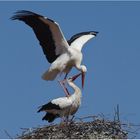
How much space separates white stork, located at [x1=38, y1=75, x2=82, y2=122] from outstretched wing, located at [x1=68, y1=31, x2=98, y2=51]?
2.03 meters

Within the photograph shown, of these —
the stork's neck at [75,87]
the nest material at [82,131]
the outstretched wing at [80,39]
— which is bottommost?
the nest material at [82,131]

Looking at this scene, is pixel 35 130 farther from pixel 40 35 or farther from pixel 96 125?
pixel 40 35

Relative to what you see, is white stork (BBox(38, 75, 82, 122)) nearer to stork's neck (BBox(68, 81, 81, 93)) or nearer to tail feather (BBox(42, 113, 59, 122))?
tail feather (BBox(42, 113, 59, 122))

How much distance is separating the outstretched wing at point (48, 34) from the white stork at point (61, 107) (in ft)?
5.83

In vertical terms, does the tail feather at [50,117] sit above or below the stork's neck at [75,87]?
below

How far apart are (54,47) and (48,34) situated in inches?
10.5

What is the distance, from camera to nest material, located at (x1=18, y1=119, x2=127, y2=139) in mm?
13555

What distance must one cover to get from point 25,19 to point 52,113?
6.38 feet

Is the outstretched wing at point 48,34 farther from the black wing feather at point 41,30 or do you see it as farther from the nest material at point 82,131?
the nest material at point 82,131

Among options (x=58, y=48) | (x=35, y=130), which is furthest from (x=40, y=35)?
(x=35, y=130)

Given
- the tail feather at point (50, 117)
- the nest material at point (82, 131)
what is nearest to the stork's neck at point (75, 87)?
the tail feather at point (50, 117)

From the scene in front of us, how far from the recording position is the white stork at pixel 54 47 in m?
16.0

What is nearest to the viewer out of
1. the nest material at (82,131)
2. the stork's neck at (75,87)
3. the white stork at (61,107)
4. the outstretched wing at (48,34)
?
the nest material at (82,131)

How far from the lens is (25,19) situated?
15.8 metres
